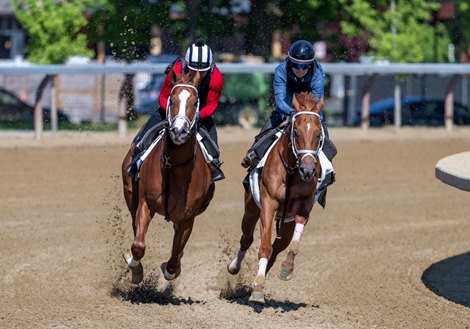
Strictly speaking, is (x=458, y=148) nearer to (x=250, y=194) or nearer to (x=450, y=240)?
(x=450, y=240)

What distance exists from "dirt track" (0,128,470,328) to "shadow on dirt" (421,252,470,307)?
0.02 metres

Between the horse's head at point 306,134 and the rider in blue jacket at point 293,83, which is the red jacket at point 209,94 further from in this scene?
the horse's head at point 306,134

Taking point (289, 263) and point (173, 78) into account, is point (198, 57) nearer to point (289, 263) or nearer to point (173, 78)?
point (173, 78)

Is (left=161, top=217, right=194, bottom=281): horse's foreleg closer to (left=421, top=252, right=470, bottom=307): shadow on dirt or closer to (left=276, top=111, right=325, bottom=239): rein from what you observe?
(left=276, top=111, right=325, bottom=239): rein

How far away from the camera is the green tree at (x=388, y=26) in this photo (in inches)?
1348

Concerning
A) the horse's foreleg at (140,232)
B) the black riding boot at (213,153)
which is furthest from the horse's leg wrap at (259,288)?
the black riding boot at (213,153)

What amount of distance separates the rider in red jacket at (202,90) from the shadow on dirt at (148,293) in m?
1.22

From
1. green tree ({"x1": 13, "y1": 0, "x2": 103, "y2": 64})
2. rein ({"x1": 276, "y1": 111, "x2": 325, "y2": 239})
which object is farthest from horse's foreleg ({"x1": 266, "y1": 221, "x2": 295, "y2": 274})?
green tree ({"x1": 13, "y1": 0, "x2": 103, "y2": 64})

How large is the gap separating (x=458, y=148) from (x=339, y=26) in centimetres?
1115

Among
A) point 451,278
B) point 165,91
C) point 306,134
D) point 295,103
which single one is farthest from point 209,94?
point 451,278

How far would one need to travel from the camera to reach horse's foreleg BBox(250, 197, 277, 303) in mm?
9289

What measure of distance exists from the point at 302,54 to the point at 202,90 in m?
0.99

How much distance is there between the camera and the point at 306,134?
922 centimetres

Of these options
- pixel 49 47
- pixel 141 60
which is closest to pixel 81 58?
pixel 49 47
